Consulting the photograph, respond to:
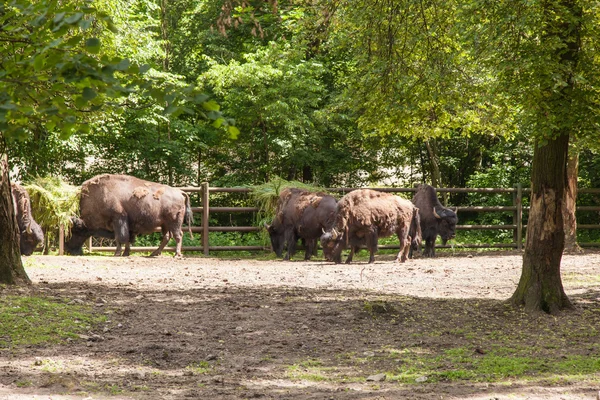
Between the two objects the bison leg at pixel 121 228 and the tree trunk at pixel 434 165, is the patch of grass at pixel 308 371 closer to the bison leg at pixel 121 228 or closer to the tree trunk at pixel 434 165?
the bison leg at pixel 121 228

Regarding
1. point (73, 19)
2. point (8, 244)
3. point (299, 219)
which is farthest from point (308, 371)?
point (299, 219)

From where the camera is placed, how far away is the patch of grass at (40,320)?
724cm

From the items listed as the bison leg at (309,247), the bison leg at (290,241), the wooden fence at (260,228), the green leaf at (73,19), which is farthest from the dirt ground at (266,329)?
the wooden fence at (260,228)

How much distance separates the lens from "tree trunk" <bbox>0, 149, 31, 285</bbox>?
9.44m

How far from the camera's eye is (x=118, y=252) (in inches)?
715

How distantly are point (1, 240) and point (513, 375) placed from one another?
6.25 metres

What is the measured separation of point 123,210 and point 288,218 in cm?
381

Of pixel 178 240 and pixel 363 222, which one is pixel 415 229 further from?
pixel 178 240

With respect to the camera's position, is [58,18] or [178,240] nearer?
[58,18]

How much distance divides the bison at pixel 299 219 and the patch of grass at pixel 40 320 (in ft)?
30.7

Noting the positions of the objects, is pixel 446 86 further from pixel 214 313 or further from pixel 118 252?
pixel 118 252

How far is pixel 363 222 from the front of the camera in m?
16.4

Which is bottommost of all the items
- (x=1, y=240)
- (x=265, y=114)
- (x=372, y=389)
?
(x=372, y=389)

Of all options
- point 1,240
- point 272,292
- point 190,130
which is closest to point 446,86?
point 272,292
